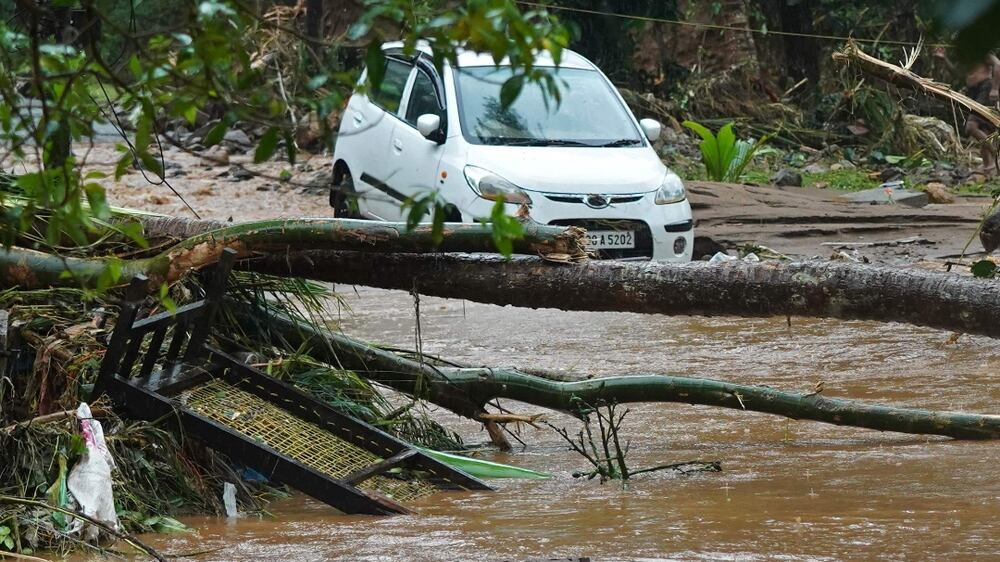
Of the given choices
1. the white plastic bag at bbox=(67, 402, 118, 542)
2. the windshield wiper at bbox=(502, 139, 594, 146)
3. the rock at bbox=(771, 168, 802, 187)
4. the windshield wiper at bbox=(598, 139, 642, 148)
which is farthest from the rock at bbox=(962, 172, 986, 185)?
the white plastic bag at bbox=(67, 402, 118, 542)

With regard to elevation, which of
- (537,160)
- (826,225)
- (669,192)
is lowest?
(826,225)

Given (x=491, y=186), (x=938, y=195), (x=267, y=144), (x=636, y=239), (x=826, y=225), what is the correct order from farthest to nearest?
(x=938, y=195)
(x=826, y=225)
(x=636, y=239)
(x=491, y=186)
(x=267, y=144)

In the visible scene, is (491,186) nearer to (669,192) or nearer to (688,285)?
(669,192)

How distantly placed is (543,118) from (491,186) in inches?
47.9

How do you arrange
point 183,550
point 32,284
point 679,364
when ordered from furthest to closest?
point 679,364 < point 32,284 < point 183,550

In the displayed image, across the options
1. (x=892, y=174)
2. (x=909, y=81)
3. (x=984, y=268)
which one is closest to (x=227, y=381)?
(x=984, y=268)

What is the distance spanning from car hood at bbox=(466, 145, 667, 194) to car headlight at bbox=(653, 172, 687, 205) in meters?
0.05

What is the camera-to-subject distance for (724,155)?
48.9 feet

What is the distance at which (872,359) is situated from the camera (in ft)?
26.5

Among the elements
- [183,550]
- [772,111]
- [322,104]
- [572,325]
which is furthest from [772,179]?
[322,104]

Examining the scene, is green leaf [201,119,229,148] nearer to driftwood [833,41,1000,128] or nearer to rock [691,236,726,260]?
driftwood [833,41,1000,128]

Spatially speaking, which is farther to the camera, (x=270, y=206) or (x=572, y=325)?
(x=270, y=206)

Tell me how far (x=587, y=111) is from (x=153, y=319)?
6745 millimetres

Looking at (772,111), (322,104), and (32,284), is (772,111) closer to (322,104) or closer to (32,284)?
(32,284)
